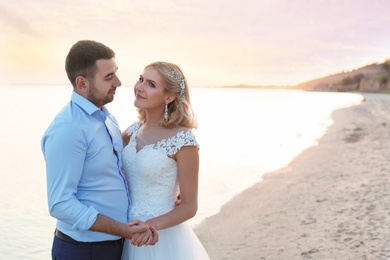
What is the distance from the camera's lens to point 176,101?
3.32 m

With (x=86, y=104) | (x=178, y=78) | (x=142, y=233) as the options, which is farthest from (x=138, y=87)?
(x=142, y=233)

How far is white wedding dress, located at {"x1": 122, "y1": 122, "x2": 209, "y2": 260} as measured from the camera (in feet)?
10.5

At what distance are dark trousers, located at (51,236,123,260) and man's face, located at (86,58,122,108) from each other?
833mm

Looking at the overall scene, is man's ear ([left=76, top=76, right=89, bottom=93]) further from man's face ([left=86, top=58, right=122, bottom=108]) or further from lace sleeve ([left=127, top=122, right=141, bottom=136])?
lace sleeve ([left=127, top=122, right=141, bottom=136])

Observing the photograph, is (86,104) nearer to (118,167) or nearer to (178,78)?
(118,167)

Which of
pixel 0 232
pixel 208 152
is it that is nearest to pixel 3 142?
pixel 208 152

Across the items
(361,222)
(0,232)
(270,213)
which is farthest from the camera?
(0,232)

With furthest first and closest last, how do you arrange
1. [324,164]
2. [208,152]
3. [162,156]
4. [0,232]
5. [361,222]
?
[208,152] → [324,164] → [0,232] → [361,222] → [162,156]

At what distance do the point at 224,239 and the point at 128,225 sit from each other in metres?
4.95

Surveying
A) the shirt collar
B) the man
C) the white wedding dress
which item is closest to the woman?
the white wedding dress

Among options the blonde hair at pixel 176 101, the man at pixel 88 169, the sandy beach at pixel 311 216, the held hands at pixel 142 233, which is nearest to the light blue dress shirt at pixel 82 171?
the man at pixel 88 169

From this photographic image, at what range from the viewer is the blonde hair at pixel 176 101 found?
10.5 ft

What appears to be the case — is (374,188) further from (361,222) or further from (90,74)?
(90,74)

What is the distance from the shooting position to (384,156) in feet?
44.7
